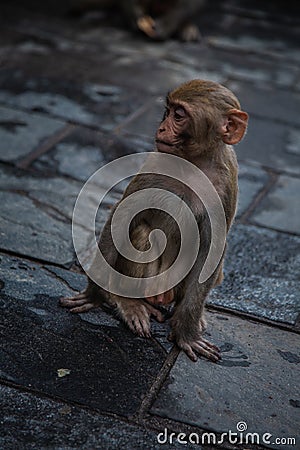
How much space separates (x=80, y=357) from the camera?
12.0 feet

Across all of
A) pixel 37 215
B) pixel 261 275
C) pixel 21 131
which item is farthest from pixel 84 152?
pixel 261 275

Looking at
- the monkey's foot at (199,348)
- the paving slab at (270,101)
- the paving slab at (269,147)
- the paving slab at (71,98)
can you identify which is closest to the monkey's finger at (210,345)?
the monkey's foot at (199,348)

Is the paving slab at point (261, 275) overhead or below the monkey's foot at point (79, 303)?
below

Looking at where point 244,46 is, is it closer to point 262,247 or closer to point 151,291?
point 262,247

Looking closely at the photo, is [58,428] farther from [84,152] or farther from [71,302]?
[84,152]

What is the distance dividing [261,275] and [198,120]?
1.36 m

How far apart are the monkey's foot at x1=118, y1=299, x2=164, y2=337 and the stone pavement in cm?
5

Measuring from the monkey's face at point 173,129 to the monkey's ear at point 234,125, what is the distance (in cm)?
19

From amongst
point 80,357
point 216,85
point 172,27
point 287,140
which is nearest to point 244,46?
point 172,27

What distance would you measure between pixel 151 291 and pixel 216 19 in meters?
6.83

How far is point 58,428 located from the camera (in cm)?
318

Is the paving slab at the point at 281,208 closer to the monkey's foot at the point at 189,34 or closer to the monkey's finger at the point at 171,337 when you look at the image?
the monkey's finger at the point at 171,337

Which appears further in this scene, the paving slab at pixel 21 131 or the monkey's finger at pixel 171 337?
the paving slab at pixel 21 131

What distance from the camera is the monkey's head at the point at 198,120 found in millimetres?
3643
